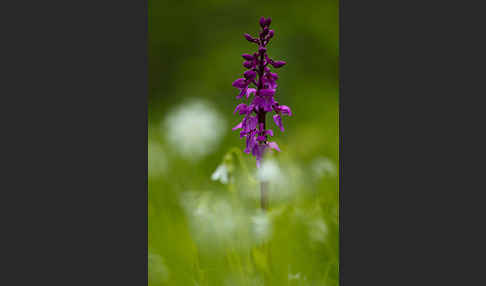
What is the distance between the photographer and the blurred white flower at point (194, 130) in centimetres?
335

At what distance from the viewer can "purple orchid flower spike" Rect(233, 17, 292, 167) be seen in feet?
8.07

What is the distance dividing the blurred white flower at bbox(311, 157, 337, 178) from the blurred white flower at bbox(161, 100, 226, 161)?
872 millimetres

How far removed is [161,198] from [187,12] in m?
2.28

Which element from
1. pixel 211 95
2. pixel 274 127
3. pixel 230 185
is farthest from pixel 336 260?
pixel 211 95

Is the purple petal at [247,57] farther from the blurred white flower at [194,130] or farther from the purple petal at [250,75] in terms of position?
the blurred white flower at [194,130]

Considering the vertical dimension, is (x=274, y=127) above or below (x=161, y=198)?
above

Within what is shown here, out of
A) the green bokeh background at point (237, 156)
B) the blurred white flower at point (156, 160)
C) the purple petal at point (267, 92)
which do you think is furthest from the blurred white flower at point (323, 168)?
the blurred white flower at point (156, 160)

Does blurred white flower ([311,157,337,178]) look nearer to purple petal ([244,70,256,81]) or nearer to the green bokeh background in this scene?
the green bokeh background

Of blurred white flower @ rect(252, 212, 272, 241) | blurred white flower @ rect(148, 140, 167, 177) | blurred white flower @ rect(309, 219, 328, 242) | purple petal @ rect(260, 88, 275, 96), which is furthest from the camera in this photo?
blurred white flower @ rect(148, 140, 167, 177)

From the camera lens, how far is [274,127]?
416 cm

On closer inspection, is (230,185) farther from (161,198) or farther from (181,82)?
(181,82)

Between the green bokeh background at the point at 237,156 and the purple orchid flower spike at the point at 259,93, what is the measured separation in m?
0.19

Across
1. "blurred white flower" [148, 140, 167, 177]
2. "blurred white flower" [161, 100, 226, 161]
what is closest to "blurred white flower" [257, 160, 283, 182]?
"blurred white flower" [161, 100, 226, 161]

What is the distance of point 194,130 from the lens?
339cm
